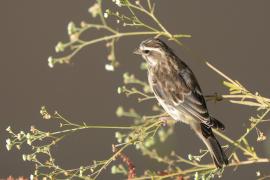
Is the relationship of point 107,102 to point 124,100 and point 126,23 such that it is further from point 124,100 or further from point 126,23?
point 126,23

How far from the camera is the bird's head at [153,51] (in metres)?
3.31

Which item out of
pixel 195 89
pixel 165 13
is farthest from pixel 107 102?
pixel 195 89

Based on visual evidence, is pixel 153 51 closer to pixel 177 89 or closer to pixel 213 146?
pixel 177 89

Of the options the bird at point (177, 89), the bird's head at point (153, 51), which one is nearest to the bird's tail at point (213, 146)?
the bird at point (177, 89)

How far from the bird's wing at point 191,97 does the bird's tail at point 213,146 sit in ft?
0.17

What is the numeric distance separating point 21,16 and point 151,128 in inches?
230

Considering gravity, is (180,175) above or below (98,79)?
below

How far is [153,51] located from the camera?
3.39m

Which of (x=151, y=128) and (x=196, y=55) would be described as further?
(x=151, y=128)

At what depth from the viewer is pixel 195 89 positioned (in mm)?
3221

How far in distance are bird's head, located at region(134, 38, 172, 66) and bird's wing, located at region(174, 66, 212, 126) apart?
0.16 m

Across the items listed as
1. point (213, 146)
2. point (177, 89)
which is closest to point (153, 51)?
point (177, 89)

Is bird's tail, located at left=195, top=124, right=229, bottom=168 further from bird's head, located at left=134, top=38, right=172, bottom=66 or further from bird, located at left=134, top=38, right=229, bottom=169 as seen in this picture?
bird's head, located at left=134, top=38, right=172, bottom=66

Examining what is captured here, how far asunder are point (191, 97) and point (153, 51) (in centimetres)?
33
